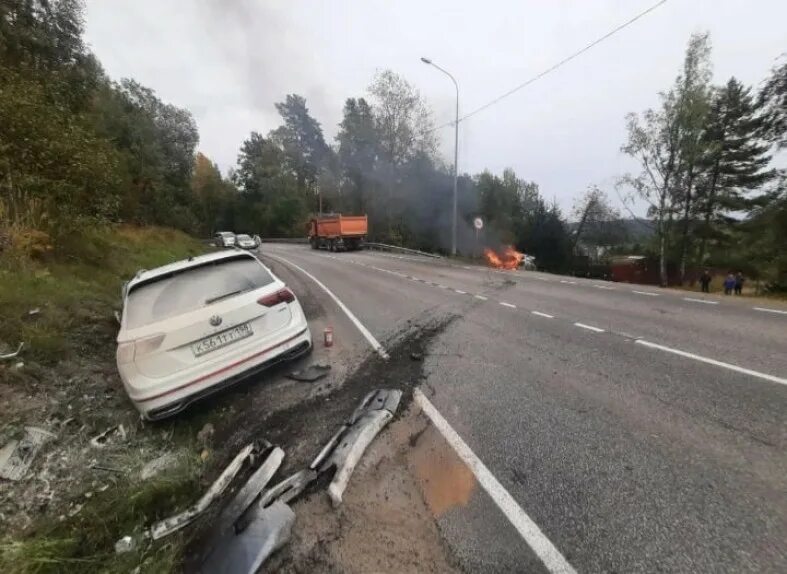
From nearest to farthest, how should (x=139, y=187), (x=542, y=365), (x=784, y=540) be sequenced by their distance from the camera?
(x=784, y=540) → (x=542, y=365) → (x=139, y=187)

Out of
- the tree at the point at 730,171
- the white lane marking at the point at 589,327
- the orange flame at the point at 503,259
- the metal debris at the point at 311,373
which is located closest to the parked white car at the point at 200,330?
the metal debris at the point at 311,373

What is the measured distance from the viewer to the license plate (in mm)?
3541

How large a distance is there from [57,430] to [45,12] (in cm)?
1635

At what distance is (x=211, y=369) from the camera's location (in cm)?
356

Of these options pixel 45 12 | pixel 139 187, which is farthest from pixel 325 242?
pixel 45 12

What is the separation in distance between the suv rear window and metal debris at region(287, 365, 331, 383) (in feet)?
3.83

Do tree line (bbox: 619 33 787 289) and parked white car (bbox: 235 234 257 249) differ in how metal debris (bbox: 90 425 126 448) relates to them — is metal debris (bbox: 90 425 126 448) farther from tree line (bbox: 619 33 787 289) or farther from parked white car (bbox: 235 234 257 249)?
parked white car (bbox: 235 234 257 249)

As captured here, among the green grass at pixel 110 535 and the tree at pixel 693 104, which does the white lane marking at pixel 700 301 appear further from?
the tree at pixel 693 104

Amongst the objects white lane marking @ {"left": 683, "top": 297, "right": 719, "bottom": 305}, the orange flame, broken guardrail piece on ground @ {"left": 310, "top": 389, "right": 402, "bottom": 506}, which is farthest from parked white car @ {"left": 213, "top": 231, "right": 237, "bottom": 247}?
broken guardrail piece on ground @ {"left": 310, "top": 389, "right": 402, "bottom": 506}

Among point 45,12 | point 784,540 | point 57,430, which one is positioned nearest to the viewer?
point 784,540

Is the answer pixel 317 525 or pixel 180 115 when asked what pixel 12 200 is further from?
pixel 180 115

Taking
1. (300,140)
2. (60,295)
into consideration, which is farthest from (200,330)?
(300,140)

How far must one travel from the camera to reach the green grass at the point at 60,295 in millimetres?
4480

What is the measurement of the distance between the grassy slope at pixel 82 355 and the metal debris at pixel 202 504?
0.07 meters
